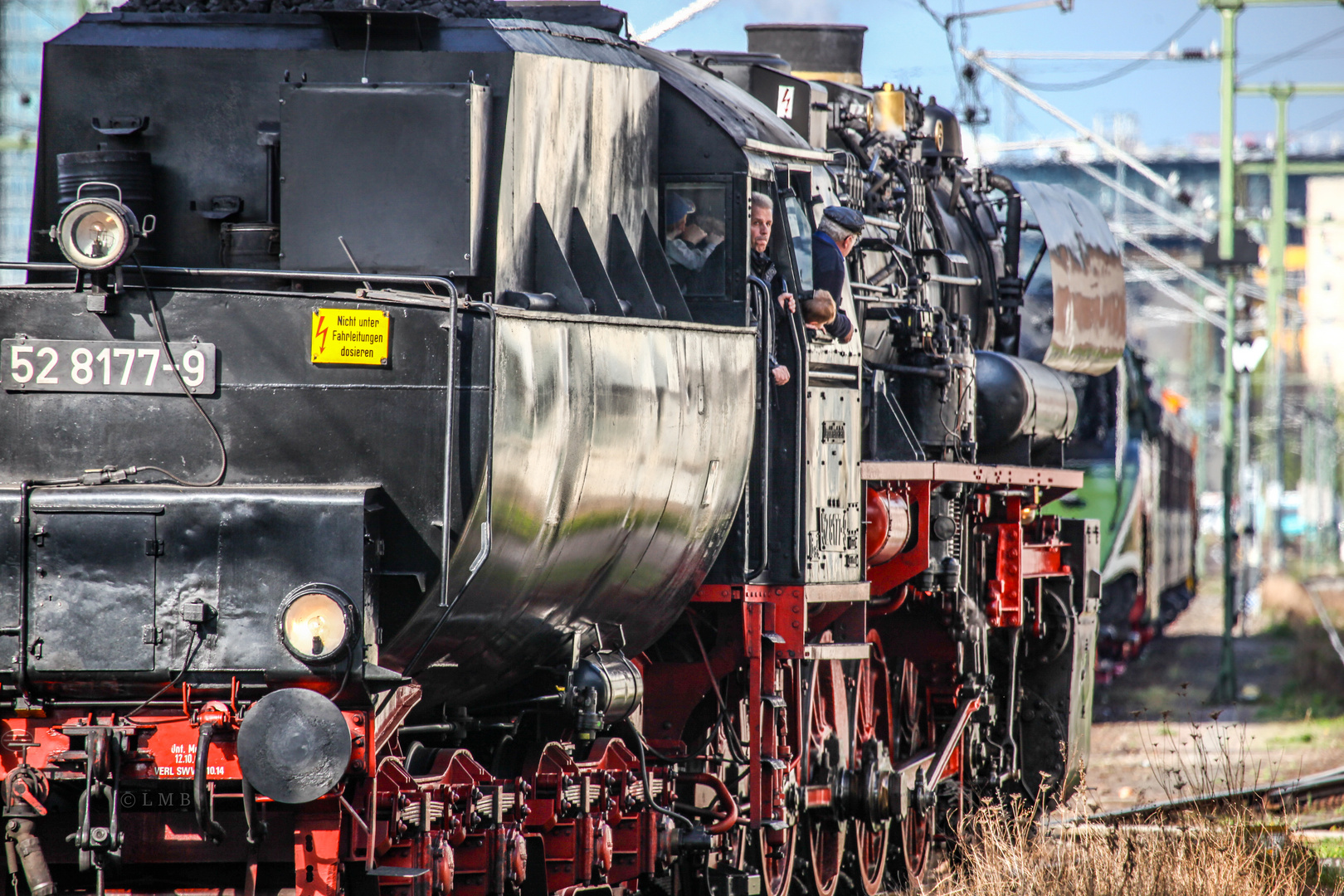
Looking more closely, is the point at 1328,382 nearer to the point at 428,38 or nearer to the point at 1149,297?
the point at 1149,297

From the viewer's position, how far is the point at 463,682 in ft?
22.3

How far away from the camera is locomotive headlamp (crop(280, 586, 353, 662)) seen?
18.1ft

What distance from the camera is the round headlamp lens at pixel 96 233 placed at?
5762 mm

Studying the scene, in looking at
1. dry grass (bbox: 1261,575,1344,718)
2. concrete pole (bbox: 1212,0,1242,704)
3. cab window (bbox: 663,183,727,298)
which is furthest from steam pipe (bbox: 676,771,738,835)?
concrete pole (bbox: 1212,0,1242,704)

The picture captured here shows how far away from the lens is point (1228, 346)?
73.6 feet

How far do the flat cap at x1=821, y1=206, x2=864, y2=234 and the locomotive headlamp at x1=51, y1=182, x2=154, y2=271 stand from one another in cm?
395

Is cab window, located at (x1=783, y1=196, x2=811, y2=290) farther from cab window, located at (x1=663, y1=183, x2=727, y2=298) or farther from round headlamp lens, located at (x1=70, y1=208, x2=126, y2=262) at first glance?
round headlamp lens, located at (x1=70, y1=208, x2=126, y2=262)

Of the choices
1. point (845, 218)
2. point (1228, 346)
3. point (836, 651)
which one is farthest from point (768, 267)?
point (1228, 346)

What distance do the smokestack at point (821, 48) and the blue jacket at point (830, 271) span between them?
390 cm

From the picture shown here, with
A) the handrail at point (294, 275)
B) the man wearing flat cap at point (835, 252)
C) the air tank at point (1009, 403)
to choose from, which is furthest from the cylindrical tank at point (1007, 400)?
the handrail at point (294, 275)

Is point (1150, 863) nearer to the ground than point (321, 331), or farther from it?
nearer to the ground

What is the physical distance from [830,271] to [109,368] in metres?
3.96

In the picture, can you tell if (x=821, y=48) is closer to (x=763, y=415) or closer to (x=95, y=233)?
(x=763, y=415)

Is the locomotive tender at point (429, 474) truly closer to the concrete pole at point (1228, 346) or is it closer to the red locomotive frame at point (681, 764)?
the red locomotive frame at point (681, 764)
